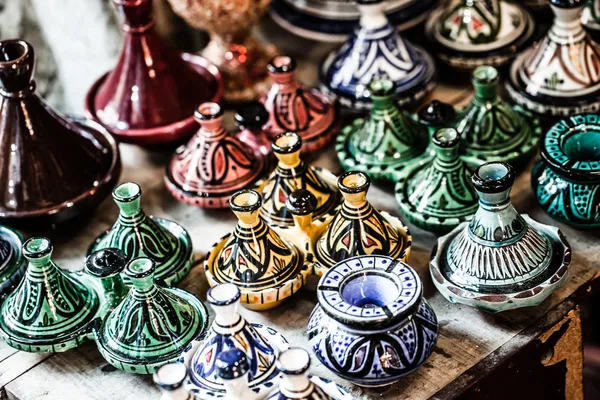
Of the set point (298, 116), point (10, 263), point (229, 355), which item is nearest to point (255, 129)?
point (298, 116)

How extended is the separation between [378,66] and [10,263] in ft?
2.19

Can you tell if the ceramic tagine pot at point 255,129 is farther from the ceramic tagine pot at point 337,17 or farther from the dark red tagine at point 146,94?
the ceramic tagine pot at point 337,17

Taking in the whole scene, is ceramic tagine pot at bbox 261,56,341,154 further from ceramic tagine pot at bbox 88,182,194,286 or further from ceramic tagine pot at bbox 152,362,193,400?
ceramic tagine pot at bbox 152,362,193,400

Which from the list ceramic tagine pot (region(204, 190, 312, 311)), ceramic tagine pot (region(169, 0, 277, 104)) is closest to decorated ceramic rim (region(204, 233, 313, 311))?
ceramic tagine pot (region(204, 190, 312, 311))

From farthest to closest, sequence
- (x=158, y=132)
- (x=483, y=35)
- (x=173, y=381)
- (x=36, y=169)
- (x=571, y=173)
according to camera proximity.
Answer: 1. (x=483, y=35)
2. (x=158, y=132)
3. (x=36, y=169)
4. (x=571, y=173)
5. (x=173, y=381)

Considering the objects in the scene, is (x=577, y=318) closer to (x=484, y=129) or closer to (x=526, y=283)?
(x=526, y=283)

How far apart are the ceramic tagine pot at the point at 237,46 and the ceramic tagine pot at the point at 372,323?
656 mm

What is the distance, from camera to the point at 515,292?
4.15 ft

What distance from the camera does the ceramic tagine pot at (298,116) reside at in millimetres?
1620

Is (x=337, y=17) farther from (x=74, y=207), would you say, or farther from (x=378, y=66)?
(x=74, y=207)

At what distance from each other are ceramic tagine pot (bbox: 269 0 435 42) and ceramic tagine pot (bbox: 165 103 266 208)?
1.27ft

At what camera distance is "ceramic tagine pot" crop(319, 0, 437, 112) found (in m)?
1.65

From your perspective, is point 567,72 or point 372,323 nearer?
point 372,323

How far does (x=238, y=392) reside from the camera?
1.14 meters
